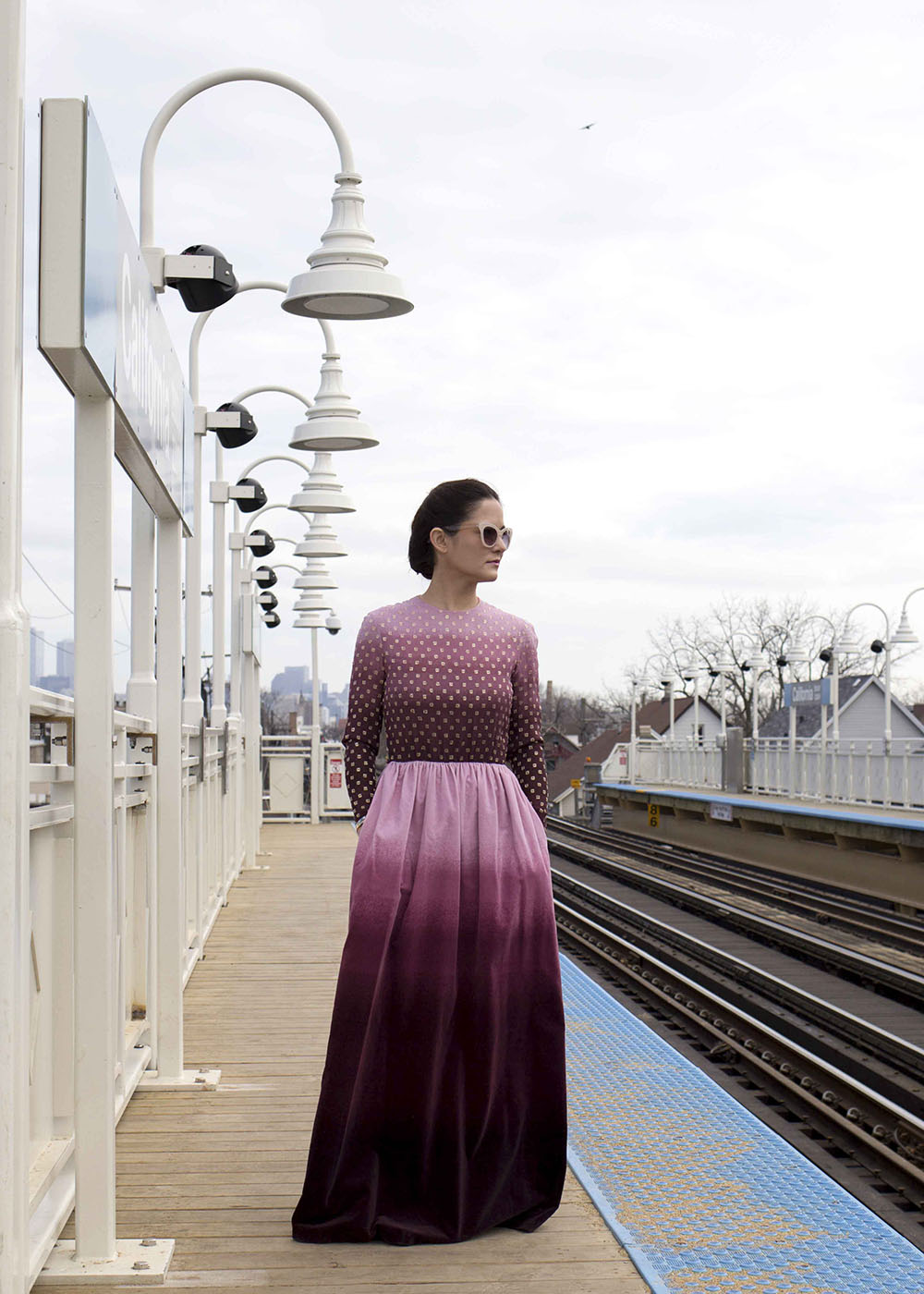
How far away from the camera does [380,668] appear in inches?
159

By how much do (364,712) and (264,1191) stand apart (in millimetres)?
1431

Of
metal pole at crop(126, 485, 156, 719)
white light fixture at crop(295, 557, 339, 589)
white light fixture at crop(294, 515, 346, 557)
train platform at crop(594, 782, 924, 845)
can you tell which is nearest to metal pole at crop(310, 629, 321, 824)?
white light fixture at crop(295, 557, 339, 589)

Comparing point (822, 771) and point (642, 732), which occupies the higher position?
point (642, 732)

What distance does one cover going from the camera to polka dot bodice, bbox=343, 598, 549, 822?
4.01 meters

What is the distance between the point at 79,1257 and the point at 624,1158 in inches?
74.8

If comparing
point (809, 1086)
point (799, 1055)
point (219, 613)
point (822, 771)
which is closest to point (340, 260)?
point (809, 1086)

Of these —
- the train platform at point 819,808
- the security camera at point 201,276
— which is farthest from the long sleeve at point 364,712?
the train platform at point 819,808

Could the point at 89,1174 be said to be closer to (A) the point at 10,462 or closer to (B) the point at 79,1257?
(B) the point at 79,1257

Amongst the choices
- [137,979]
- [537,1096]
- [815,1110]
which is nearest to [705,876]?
[815,1110]

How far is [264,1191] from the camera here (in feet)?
14.3

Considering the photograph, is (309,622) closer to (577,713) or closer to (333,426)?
(333,426)

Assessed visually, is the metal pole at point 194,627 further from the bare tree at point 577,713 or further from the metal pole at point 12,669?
the bare tree at point 577,713

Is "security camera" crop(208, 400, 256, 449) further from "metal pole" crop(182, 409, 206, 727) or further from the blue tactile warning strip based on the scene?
the blue tactile warning strip

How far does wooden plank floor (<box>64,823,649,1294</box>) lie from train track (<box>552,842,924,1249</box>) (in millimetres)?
2571
